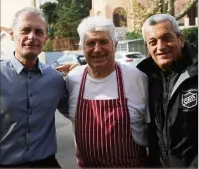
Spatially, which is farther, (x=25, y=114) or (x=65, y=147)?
(x=65, y=147)

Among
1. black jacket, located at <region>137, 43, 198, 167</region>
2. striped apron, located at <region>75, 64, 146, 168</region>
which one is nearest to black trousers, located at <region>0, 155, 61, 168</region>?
striped apron, located at <region>75, 64, 146, 168</region>

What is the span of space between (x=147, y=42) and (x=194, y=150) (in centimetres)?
75

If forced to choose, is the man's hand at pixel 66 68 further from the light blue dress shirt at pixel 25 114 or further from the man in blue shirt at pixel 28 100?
the light blue dress shirt at pixel 25 114

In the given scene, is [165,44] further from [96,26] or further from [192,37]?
[192,37]

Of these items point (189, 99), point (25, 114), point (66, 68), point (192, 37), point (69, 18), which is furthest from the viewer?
point (69, 18)

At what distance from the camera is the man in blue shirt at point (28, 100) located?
2141 mm

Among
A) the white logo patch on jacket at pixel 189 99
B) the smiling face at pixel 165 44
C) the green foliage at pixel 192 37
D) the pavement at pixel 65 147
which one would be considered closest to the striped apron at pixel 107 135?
the smiling face at pixel 165 44

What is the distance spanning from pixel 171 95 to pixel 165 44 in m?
0.34

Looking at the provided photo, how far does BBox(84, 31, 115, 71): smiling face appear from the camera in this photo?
2412 mm

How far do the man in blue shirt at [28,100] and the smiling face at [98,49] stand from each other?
0.97ft

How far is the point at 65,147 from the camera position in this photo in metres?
5.33

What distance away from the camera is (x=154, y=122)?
2250 mm

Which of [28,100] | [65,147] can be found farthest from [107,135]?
[65,147]

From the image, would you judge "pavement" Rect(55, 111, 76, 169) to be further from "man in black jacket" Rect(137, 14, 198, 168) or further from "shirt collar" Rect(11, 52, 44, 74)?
"man in black jacket" Rect(137, 14, 198, 168)
